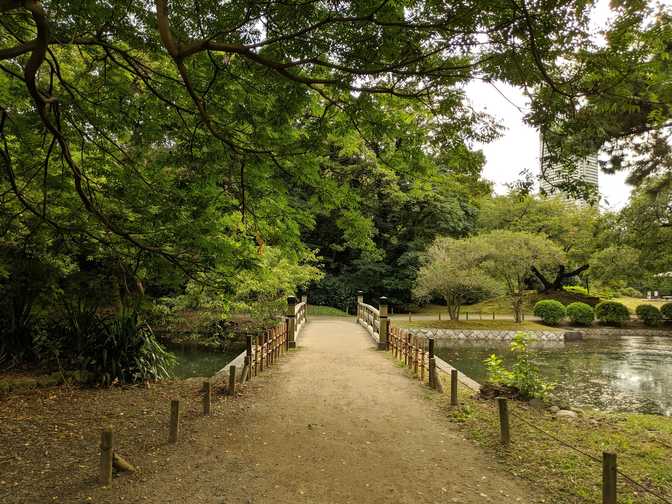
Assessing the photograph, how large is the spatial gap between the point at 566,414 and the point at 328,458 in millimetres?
4407

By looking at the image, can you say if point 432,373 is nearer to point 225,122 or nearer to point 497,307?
point 225,122

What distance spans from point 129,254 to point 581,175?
6550 millimetres

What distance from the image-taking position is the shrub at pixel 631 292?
→ 39.2 meters

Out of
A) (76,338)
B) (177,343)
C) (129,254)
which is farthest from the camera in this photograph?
(177,343)

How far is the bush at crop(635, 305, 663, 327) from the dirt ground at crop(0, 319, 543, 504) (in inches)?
876

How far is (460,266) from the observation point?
21.4 meters

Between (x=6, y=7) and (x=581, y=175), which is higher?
(x=6, y=7)

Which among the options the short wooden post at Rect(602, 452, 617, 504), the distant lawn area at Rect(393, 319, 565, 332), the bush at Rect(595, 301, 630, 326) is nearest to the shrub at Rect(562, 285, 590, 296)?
the bush at Rect(595, 301, 630, 326)

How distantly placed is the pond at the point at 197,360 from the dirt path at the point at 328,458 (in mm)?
4919

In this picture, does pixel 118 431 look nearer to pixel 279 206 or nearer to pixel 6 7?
pixel 279 206

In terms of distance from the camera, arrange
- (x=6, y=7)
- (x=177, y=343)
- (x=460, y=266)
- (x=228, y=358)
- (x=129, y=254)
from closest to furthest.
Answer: (x=6, y=7) < (x=129, y=254) < (x=228, y=358) < (x=177, y=343) < (x=460, y=266)

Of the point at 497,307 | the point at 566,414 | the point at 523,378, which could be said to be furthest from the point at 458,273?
the point at 566,414

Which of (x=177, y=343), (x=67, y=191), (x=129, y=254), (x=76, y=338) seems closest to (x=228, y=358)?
(x=177, y=343)

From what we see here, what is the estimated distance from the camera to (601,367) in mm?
14062
